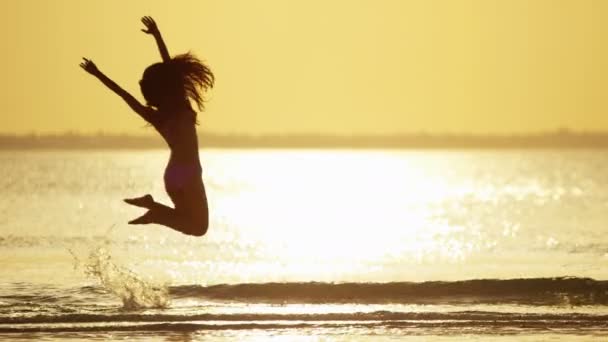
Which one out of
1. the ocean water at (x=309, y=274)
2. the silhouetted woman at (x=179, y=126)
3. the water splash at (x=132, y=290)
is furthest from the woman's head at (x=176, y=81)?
the water splash at (x=132, y=290)

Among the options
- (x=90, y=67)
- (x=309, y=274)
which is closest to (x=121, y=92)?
(x=90, y=67)

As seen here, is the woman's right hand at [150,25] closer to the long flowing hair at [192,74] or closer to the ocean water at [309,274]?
the long flowing hair at [192,74]

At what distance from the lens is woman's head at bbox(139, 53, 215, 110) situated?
16.3m

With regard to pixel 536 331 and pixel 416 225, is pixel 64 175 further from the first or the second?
pixel 536 331

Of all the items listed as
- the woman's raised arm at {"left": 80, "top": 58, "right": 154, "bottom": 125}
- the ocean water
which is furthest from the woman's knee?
the ocean water

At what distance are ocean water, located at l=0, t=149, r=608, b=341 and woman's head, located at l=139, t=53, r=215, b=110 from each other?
682 cm

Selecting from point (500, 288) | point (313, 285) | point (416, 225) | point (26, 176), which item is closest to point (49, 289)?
point (313, 285)

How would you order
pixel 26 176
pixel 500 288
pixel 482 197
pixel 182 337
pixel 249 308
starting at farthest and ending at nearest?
pixel 26 176 → pixel 482 197 → pixel 500 288 → pixel 249 308 → pixel 182 337

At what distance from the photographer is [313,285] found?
34250 mm

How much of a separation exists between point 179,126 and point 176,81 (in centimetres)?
49

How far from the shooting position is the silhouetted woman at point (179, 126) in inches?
639

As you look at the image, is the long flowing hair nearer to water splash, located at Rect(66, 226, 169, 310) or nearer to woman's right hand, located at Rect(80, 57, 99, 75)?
woman's right hand, located at Rect(80, 57, 99, 75)

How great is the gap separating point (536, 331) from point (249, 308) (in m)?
8.09

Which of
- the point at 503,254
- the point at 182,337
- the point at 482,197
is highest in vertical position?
the point at 482,197
